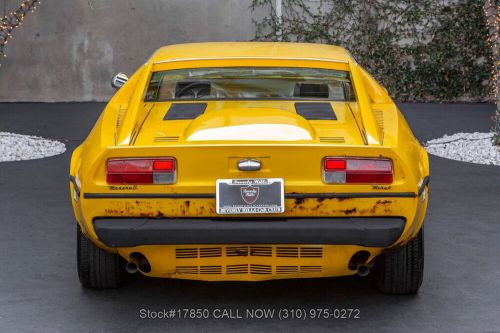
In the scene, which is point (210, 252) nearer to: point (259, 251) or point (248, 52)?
point (259, 251)

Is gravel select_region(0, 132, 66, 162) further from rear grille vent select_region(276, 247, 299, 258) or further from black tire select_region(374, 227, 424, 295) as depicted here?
A: rear grille vent select_region(276, 247, 299, 258)

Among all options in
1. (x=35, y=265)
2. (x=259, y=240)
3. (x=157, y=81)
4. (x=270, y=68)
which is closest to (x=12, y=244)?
(x=35, y=265)

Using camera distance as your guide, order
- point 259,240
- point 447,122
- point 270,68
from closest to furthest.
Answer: point 259,240
point 270,68
point 447,122

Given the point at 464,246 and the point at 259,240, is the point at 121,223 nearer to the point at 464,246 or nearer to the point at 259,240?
the point at 259,240

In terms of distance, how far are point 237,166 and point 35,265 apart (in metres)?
1.91

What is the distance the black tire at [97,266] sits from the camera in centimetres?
546

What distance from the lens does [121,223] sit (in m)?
4.88

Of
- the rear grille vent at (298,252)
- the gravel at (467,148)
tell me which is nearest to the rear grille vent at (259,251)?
the rear grille vent at (298,252)

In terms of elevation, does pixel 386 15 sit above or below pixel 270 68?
below

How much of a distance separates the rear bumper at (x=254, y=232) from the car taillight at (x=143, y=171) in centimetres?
19

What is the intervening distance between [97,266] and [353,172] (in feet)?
4.83

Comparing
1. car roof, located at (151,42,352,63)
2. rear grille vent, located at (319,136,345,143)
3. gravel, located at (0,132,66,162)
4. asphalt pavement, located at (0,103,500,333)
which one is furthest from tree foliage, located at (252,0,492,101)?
rear grille vent, located at (319,136,345,143)

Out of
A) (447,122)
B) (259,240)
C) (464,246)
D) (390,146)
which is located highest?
(390,146)

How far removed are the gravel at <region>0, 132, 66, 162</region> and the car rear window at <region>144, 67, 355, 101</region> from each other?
550 cm
